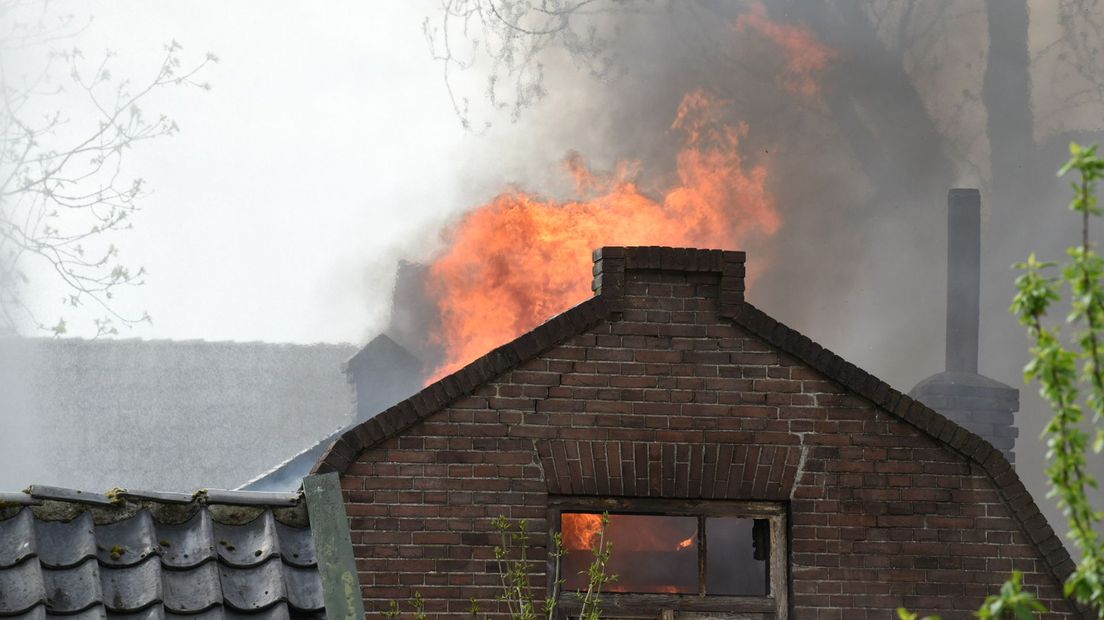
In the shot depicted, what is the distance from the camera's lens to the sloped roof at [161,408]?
35.7 m

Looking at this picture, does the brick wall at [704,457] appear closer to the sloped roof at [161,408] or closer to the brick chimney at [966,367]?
the brick chimney at [966,367]

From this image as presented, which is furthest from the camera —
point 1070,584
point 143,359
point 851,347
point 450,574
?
point 143,359

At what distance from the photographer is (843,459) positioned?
31.9ft

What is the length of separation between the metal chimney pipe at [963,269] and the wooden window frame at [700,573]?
10.4 meters

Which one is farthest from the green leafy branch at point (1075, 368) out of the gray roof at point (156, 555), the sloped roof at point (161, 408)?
the sloped roof at point (161, 408)

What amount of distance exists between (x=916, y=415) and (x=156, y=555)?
673 cm

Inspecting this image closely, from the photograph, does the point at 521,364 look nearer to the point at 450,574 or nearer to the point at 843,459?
the point at 450,574

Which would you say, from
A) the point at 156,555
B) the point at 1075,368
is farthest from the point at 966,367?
the point at 1075,368

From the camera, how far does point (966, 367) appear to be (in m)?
19.2

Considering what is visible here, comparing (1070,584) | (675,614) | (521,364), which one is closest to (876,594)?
(675,614)

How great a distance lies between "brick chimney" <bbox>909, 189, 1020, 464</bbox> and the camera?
57.1 feet

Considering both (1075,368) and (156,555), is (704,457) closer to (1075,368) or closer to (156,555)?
(156,555)

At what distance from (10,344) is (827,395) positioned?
33313 mm

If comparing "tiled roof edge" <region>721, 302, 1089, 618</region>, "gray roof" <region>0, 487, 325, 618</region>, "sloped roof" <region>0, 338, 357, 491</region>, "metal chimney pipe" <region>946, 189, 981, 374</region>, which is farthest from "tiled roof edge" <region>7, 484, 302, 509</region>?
"sloped roof" <region>0, 338, 357, 491</region>
